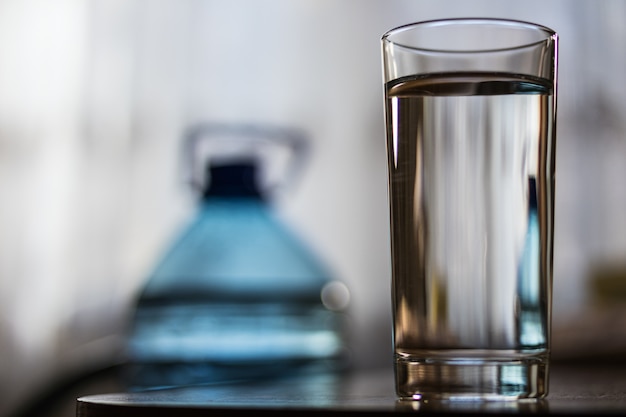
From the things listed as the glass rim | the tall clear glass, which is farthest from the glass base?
the glass rim

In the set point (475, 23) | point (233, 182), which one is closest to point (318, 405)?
point (475, 23)

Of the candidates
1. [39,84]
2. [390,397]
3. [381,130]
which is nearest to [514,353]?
[390,397]

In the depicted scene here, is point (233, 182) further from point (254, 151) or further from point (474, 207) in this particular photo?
point (474, 207)

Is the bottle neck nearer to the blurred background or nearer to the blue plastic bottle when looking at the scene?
the blue plastic bottle

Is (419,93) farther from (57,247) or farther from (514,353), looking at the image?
(57,247)

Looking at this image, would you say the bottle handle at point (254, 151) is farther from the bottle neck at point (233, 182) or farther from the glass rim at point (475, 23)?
the glass rim at point (475, 23)
